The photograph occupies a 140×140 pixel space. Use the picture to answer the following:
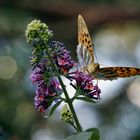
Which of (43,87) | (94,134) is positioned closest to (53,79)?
(43,87)

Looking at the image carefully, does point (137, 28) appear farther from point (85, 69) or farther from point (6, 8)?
point (85, 69)

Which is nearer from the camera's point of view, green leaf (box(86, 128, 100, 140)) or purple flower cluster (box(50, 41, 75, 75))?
green leaf (box(86, 128, 100, 140))

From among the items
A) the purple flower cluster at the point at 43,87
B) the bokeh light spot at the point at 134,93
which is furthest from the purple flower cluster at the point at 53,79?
the bokeh light spot at the point at 134,93

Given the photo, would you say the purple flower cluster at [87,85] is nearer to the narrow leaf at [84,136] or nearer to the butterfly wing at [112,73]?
the butterfly wing at [112,73]

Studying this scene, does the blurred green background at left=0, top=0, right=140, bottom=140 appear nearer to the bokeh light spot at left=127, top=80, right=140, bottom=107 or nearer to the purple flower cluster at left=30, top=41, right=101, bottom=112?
the bokeh light spot at left=127, top=80, right=140, bottom=107

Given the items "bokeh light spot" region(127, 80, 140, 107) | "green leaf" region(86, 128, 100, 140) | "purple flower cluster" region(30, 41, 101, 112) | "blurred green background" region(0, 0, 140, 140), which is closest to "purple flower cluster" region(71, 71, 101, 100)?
"purple flower cluster" region(30, 41, 101, 112)

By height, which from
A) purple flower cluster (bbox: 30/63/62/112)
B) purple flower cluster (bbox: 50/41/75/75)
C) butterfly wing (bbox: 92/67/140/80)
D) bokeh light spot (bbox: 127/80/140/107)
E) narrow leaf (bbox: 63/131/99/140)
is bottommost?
narrow leaf (bbox: 63/131/99/140)
